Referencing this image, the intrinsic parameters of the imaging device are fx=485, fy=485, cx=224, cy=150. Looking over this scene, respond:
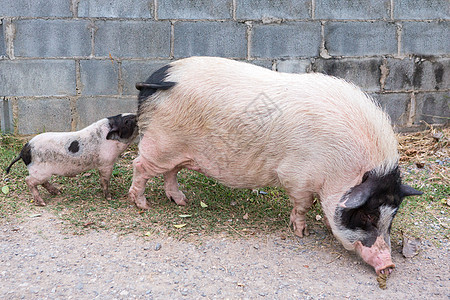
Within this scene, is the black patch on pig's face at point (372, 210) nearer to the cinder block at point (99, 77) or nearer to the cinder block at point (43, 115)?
the cinder block at point (99, 77)

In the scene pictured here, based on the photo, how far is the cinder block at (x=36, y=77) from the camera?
5508 mm

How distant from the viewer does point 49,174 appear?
14.1 ft

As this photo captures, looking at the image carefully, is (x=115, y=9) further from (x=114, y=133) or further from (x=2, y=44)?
(x=114, y=133)

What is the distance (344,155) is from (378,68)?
2.93 metres

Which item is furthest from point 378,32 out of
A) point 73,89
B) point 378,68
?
point 73,89

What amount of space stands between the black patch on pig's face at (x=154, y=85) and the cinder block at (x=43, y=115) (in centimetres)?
191

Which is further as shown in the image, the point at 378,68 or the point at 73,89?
the point at 378,68

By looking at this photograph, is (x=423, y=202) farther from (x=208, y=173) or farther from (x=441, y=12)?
(x=441, y=12)

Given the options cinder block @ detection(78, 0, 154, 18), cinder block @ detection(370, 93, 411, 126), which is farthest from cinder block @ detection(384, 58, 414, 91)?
cinder block @ detection(78, 0, 154, 18)

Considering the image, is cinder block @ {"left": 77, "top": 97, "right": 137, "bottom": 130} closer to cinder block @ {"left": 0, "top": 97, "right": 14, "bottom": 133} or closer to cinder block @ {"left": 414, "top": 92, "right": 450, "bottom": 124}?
cinder block @ {"left": 0, "top": 97, "right": 14, "bottom": 133}

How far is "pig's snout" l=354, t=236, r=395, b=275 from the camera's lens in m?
3.37

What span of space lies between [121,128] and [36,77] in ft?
5.87

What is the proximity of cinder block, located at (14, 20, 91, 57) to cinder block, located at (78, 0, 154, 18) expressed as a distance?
0.14 meters

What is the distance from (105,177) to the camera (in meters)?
4.50
